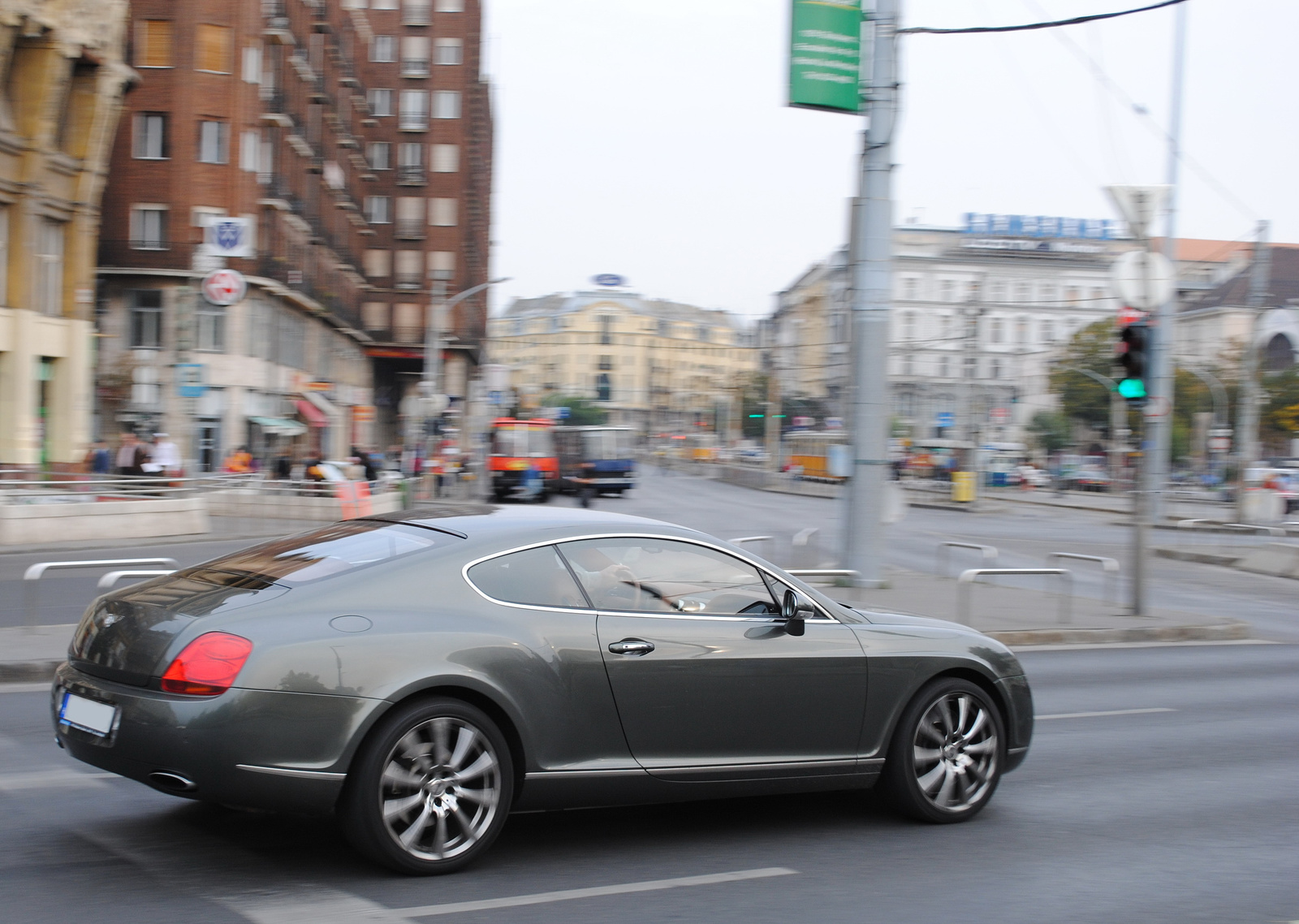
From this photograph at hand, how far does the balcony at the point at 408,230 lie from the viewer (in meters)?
75.5

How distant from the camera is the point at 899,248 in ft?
350

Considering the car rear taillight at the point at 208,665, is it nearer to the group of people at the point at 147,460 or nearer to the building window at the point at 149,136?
the group of people at the point at 147,460

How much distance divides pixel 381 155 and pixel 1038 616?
66.4 m

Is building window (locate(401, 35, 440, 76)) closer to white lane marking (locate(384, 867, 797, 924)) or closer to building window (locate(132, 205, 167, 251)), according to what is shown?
building window (locate(132, 205, 167, 251))

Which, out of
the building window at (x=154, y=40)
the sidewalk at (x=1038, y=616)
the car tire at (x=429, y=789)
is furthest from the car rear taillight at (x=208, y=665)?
the building window at (x=154, y=40)

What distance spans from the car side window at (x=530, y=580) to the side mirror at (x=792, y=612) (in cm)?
93

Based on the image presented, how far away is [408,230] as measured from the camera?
75.6 metres

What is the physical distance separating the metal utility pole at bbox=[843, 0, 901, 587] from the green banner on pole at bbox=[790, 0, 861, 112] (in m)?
0.42

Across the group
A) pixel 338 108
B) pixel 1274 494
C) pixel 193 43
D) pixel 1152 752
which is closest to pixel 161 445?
pixel 193 43

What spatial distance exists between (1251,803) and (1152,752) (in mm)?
1227

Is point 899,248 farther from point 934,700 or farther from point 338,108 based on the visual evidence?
point 934,700

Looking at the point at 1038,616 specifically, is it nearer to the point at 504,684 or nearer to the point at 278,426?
the point at 504,684

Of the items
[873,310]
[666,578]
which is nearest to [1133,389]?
[873,310]

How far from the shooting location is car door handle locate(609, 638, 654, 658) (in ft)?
16.9
